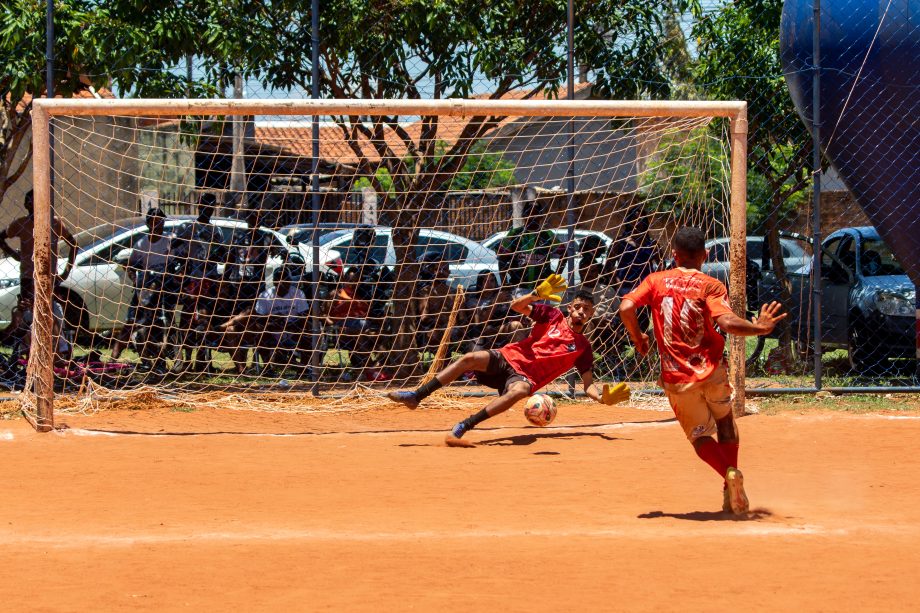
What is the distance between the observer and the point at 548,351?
8641 millimetres

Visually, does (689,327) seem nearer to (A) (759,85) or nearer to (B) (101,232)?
(A) (759,85)

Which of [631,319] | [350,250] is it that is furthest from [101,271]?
[631,319]

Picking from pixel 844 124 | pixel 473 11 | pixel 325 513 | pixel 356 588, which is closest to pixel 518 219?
pixel 473 11

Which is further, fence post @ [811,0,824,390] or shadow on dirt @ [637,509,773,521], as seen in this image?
fence post @ [811,0,824,390]

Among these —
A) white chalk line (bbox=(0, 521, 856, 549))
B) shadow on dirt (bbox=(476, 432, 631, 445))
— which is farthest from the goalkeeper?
white chalk line (bbox=(0, 521, 856, 549))

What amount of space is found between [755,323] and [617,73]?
6211 millimetres

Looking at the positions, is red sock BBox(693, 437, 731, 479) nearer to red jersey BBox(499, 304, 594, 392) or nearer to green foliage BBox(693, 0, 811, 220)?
red jersey BBox(499, 304, 594, 392)

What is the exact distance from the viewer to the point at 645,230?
10.9 metres

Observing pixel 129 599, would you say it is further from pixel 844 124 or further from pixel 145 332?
pixel 844 124

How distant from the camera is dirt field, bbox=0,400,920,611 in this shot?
450 centimetres

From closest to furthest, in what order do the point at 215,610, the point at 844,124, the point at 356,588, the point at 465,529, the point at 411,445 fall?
the point at 215,610 → the point at 356,588 → the point at 465,529 → the point at 411,445 → the point at 844,124

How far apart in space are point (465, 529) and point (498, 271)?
18.2ft

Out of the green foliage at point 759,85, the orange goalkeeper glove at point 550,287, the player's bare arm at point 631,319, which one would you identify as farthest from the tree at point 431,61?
the player's bare arm at point 631,319

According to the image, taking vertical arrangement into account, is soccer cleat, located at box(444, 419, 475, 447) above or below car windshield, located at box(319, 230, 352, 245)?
below
